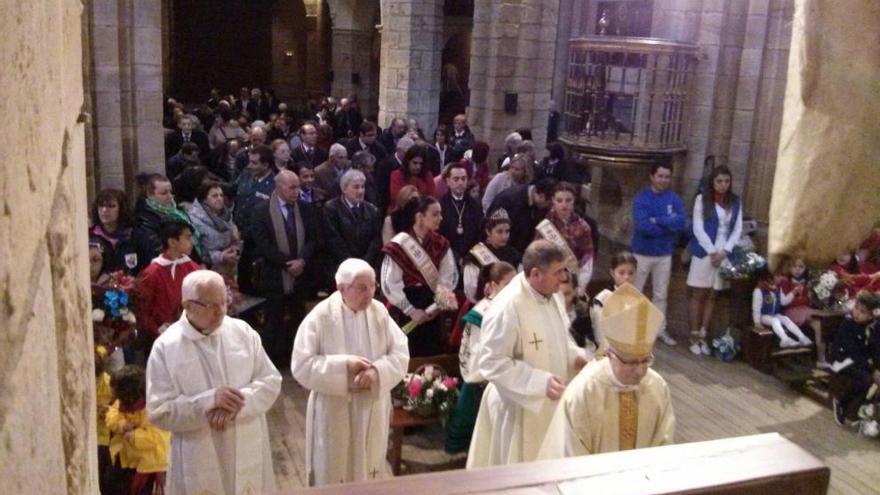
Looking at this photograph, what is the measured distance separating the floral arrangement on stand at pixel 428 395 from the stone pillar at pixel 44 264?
4118mm

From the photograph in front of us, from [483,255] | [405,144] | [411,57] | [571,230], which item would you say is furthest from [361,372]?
[411,57]

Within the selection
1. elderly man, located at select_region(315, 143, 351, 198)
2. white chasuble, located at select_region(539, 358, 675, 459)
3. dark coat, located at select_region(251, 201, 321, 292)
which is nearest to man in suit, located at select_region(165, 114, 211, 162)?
elderly man, located at select_region(315, 143, 351, 198)

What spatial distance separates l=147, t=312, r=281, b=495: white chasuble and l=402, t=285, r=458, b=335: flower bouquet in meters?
1.98

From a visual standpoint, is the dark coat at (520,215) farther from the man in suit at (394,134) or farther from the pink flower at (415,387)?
the man in suit at (394,134)

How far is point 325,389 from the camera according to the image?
12.6 feet

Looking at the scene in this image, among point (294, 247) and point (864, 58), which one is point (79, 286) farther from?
point (294, 247)

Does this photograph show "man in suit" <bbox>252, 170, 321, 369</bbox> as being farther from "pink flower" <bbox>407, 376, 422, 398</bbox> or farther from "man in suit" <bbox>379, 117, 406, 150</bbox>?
"man in suit" <bbox>379, 117, 406, 150</bbox>

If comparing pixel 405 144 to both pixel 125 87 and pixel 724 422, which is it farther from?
pixel 724 422

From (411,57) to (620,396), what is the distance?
33.9 feet

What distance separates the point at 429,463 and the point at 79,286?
177 inches

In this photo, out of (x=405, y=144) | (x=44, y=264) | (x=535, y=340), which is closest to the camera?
(x=44, y=264)

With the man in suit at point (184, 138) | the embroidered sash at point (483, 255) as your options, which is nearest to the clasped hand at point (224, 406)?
the embroidered sash at point (483, 255)

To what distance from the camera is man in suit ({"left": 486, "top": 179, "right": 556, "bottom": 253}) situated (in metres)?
6.79

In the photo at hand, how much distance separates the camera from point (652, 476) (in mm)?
964
